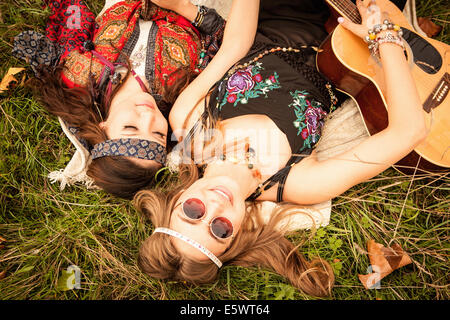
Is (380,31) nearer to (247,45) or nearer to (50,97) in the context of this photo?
(247,45)

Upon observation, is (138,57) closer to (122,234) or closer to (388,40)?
(122,234)

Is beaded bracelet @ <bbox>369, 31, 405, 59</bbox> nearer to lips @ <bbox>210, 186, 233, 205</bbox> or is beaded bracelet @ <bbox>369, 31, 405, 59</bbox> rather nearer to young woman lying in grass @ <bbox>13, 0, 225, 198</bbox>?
young woman lying in grass @ <bbox>13, 0, 225, 198</bbox>

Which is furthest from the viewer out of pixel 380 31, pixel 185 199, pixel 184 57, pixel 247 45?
pixel 184 57

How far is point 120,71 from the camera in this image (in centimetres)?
282

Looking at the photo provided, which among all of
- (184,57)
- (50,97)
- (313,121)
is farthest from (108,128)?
(313,121)

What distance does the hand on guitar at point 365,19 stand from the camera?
237cm

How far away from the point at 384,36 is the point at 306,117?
842 mm

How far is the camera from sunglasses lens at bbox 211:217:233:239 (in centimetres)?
204

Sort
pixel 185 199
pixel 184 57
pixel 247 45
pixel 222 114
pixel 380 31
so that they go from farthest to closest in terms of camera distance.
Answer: pixel 184 57
pixel 247 45
pixel 222 114
pixel 380 31
pixel 185 199

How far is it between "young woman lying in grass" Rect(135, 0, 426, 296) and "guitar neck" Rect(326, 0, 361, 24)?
6cm

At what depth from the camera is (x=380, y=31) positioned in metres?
2.33

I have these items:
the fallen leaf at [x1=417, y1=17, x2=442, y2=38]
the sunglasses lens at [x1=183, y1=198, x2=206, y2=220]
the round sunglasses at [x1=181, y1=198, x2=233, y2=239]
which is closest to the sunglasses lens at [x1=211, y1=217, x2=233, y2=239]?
the round sunglasses at [x1=181, y1=198, x2=233, y2=239]

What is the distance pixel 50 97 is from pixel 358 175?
9.10 feet

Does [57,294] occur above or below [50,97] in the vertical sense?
below
